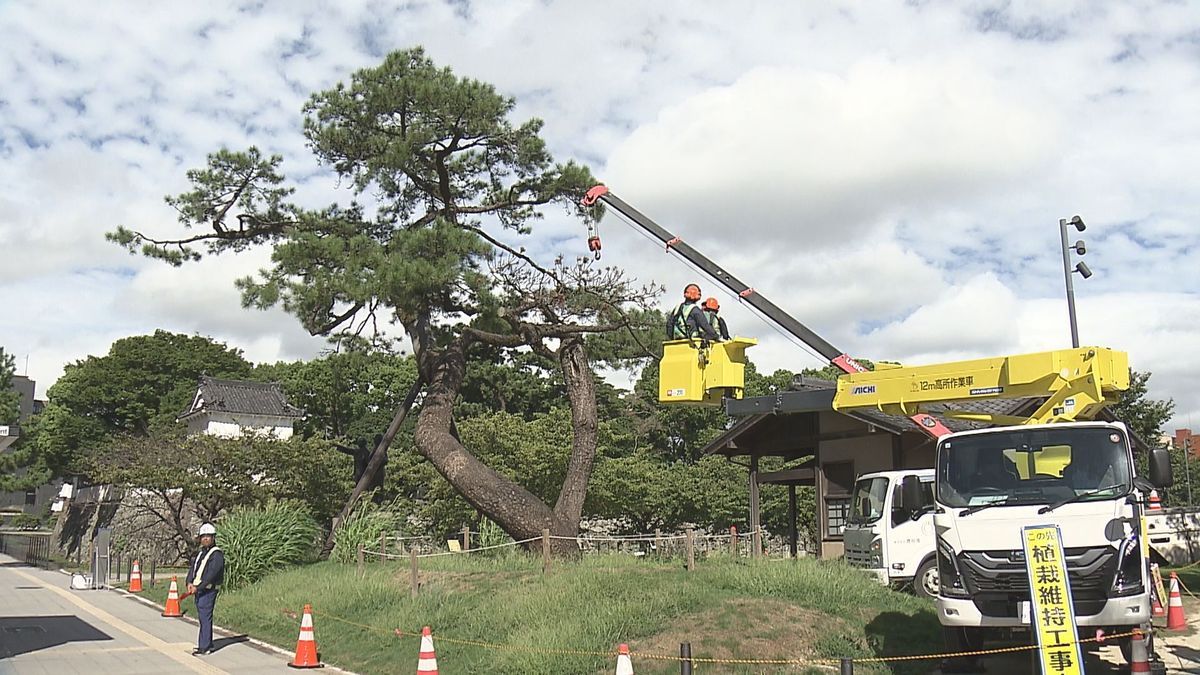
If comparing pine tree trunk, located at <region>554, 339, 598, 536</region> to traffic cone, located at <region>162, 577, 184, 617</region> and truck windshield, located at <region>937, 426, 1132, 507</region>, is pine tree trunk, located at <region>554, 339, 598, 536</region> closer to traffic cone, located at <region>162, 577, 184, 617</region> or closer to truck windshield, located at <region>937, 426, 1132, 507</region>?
traffic cone, located at <region>162, 577, 184, 617</region>

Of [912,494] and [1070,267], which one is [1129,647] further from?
[1070,267]

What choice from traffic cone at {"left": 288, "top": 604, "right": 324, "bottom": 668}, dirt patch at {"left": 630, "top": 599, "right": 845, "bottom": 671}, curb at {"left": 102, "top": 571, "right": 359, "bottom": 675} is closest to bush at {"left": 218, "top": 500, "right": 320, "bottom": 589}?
curb at {"left": 102, "top": 571, "right": 359, "bottom": 675}

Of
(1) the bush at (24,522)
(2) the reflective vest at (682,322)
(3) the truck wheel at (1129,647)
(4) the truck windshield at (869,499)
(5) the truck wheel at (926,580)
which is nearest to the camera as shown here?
(3) the truck wheel at (1129,647)

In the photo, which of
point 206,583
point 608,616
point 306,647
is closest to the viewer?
point 608,616

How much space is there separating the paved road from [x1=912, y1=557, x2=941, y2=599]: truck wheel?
30.3 ft

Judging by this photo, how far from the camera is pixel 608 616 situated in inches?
482

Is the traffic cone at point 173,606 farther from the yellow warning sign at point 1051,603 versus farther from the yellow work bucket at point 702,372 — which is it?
the yellow warning sign at point 1051,603

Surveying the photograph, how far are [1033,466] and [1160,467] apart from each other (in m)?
1.10

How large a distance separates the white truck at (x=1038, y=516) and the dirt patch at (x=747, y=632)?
239 cm

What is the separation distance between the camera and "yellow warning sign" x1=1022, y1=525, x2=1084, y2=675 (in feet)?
27.7

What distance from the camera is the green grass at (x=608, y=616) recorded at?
1145 cm

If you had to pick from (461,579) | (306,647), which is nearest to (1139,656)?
(306,647)

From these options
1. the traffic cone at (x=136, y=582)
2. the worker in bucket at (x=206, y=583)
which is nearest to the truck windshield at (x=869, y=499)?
the worker in bucket at (x=206, y=583)

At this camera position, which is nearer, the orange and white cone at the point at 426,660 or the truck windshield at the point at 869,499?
the orange and white cone at the point at 426,660
